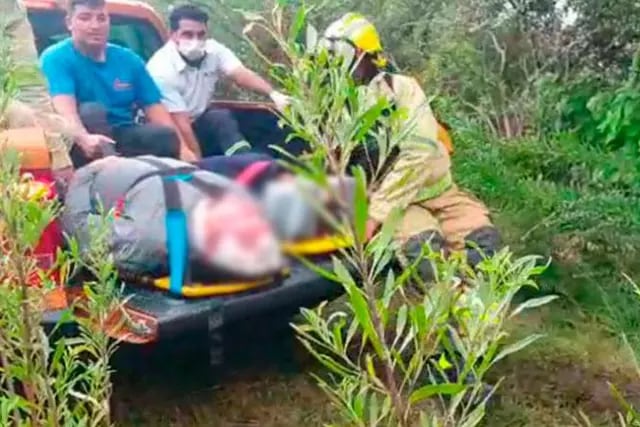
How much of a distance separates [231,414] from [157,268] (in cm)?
92

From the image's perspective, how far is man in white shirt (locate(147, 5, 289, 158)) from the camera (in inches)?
222

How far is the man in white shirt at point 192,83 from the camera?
563 cm

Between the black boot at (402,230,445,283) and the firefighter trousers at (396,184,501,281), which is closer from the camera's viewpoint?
the black boot at (402,230,445,283)

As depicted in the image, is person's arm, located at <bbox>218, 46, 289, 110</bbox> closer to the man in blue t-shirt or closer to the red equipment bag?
the man in blue t-shirt

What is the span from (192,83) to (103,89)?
765mm

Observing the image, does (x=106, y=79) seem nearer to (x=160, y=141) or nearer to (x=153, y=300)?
(x=160, y=141)

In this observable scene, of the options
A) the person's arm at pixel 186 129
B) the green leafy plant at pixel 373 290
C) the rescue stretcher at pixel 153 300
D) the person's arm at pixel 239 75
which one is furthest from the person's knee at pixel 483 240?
the green leafy plant at pixel 373 290

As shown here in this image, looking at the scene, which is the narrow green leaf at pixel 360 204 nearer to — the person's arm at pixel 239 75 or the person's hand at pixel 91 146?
the person's hand at pixel 91 146

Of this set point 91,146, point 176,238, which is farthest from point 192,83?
point 176,238

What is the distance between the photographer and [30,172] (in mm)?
3486

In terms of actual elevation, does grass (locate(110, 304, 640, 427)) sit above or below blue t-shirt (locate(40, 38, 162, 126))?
below

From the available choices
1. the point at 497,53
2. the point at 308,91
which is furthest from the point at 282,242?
the point at 497,53

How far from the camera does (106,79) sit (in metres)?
5.14

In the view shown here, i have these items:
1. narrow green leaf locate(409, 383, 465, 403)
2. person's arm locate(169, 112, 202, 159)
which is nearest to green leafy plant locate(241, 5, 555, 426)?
narrow green leaf locate(409, 383, 465, 403)
